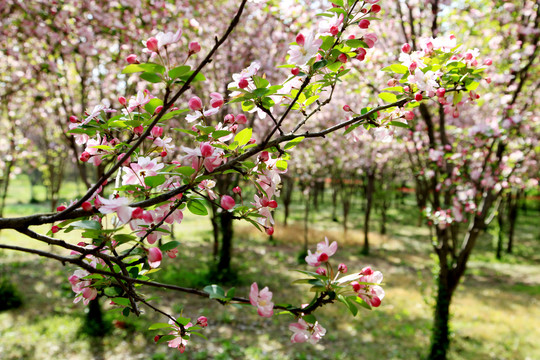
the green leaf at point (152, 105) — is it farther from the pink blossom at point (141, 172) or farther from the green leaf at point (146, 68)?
the green leaf at point (146, 68)

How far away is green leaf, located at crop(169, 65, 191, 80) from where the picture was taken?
36.0 inches

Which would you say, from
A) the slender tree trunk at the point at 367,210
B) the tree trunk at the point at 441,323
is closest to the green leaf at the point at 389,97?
the tree trunk at the point at 441,323

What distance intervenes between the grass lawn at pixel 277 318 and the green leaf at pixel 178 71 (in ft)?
11.3

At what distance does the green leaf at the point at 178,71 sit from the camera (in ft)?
3.00

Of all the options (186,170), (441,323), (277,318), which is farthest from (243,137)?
(277,318)

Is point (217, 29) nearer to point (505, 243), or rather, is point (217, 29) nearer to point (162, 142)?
point (162, 142)

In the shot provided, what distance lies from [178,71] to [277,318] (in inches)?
259

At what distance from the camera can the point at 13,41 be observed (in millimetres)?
5719

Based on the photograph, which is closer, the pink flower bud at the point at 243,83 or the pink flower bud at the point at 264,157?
the pink flower bud at the point at 243,83

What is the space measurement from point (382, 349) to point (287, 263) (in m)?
4.75

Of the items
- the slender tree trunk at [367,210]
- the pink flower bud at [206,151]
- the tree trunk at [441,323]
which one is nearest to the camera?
the pink flower bud at [206,151]

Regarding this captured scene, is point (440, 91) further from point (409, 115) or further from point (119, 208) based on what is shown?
point (119, 208)

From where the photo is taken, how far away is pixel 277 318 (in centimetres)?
677

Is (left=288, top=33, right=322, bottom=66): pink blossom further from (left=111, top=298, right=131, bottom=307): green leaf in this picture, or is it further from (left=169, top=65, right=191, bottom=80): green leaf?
(left=111, top=298, right=131, bottom=307): green leaf
